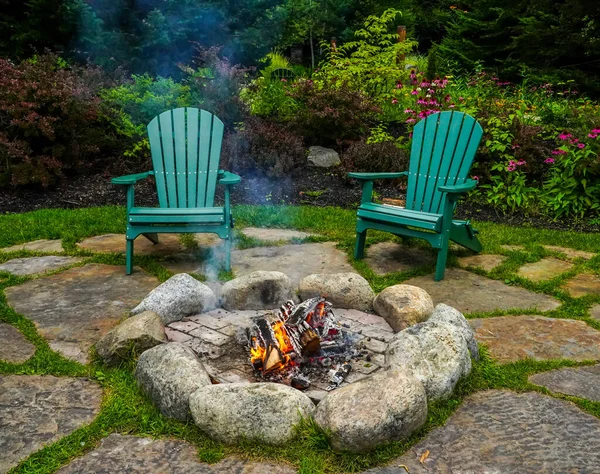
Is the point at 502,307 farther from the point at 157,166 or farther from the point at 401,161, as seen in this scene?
the point at 401,161

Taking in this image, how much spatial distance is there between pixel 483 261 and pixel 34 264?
9.90ft

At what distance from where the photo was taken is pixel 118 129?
6.53 m

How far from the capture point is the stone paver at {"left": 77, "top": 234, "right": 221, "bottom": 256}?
4297mm

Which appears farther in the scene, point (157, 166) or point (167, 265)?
point (157, 166)

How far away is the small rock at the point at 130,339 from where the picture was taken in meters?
→ 2.57

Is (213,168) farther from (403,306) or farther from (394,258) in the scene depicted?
(403,306)

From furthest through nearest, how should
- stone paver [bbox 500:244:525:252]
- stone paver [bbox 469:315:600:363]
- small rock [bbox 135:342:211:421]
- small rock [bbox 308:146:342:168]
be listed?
1. small rock [bbox 308:146:342:168]
2. stone paver [bbox 500:244:525:252]
3. stone paver [bbox 469:315:600:363]
4. small rock [bbox 135:342:211:421]

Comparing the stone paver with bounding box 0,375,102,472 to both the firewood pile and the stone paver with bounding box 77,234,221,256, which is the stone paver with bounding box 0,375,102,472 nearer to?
the firewood pile

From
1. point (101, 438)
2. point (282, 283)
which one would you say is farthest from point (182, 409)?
point (282, 283)

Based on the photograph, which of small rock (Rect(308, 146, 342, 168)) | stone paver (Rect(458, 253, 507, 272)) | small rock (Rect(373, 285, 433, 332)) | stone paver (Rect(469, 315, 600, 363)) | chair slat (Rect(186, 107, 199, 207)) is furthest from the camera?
small rock (Rect(308, 146, 342, 168))

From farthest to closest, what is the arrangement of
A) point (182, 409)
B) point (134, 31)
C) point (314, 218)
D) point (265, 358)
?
point (134, 31), point (314, 218), point (265, 358), point (182, 409)

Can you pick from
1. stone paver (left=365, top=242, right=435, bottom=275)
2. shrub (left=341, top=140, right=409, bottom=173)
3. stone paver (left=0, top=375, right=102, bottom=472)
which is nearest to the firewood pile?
stone paver (left=0, top=375, right=102, bottom=472)

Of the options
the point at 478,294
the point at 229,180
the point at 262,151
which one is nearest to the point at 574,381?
the point at 478,294

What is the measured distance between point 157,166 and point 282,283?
180cm
